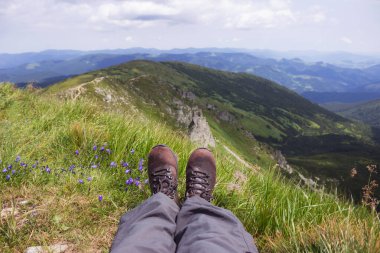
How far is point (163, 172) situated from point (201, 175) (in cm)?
51

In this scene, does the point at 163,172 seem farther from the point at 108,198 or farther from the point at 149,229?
the point at 149,229

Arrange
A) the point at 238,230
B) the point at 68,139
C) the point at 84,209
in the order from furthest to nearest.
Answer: the point at 68,139 < the point at 84,209 < the point at 238,230

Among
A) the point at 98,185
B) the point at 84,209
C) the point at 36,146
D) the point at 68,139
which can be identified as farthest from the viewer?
the point at 68,139

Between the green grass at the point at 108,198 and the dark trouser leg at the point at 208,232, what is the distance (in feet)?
1.40

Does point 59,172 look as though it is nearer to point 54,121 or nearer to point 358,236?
point 54,121

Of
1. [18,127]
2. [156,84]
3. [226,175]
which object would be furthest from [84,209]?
[156,84]

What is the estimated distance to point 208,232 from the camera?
9.57 ft

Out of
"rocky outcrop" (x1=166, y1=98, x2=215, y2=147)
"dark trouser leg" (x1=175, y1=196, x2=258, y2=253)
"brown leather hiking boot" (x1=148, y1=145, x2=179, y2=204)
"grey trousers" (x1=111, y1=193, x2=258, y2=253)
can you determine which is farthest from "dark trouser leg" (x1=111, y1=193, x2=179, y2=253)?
"rocky outcrop" (x1=166, y1=98, x2=215, y2=147)

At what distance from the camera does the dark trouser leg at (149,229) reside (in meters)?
2.69

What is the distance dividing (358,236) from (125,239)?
1.98 meters

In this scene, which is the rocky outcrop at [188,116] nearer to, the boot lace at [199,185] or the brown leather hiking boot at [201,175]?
the brown leather hiking boot at [201,175]

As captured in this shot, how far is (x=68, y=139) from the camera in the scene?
18.0 ft

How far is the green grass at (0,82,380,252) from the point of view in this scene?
3.16m

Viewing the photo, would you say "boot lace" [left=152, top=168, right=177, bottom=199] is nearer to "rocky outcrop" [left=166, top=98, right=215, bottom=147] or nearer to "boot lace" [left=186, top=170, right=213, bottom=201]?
"boot lace" [left=186, top=170, right=213, bottom=201]
